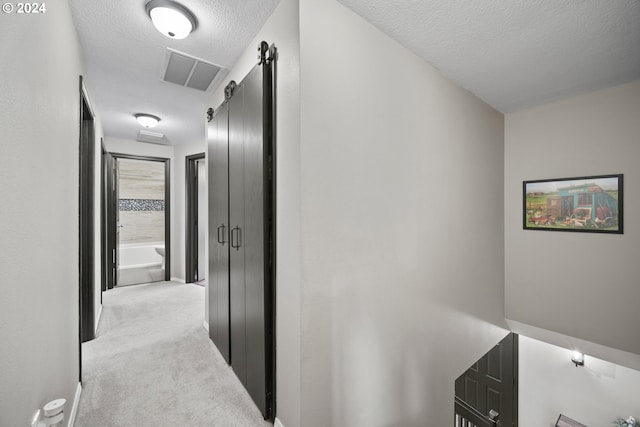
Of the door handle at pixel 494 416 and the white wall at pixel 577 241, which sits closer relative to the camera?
the white wall at pixel 577 241

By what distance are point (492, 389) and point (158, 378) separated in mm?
5249

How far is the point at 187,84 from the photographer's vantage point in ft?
8.75

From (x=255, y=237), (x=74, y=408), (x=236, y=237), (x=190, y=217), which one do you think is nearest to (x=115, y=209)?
(x=190, y=217)

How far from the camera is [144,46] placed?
6.85 feet

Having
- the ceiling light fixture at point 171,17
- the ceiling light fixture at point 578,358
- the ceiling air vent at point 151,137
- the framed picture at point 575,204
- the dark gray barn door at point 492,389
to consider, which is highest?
the ceiling air vent at point 151,137

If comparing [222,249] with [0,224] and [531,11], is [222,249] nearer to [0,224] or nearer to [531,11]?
[0,224]

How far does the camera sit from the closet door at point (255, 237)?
168 centimetres

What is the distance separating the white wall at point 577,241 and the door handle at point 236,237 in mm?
3367

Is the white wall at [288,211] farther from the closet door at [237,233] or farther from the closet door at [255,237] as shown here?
the closet door at [237,233]

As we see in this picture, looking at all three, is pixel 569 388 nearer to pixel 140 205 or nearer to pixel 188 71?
pixel 188 71

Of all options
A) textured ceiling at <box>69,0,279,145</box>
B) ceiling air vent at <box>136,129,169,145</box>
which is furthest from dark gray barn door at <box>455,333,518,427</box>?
A: ceiling air vent at <box>136,129,169,145</box>

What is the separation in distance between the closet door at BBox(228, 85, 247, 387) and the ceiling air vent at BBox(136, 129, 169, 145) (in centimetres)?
288

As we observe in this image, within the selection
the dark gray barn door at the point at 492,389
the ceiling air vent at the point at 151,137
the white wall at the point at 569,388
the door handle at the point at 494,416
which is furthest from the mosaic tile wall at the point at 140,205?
the door handle at the point at 494,416

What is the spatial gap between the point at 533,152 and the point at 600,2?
73.7 inches
